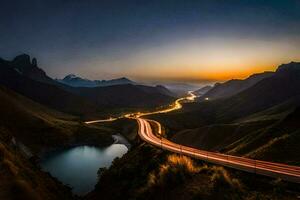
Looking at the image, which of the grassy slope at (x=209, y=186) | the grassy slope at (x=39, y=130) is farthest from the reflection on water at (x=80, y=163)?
the grassy slope at (x=209, y=186)

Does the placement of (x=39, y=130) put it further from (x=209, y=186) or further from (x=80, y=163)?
(x=209, y=186)

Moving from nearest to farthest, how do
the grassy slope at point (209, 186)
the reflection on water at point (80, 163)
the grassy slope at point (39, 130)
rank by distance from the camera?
1. the grassy slope at point (209, 186)
2. the reflection on water at point (80, 163)
3. the grassy slope at point (39, 130)

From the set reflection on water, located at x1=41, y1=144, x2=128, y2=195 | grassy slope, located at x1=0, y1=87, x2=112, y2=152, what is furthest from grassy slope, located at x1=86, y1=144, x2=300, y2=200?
grassy slope, located at x1=0, y1=87, x2=112, y2=152

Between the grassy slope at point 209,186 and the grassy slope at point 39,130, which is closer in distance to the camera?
the grassy slope at point 209,186

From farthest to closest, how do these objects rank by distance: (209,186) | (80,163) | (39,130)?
(39,130) → (80,163) → (209,186)

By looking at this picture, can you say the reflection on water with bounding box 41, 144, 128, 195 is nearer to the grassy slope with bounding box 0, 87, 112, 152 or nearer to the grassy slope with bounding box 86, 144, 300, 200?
the grassy slope with bounding box 0, 87, 112, 152

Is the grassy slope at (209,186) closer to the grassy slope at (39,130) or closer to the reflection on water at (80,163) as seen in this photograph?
the reflection on water at (80,163)

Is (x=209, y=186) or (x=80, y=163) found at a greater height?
(x=209, y=186)

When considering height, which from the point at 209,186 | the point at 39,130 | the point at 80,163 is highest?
the point at 209,186

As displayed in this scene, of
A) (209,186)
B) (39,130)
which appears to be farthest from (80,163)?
(209,186)
